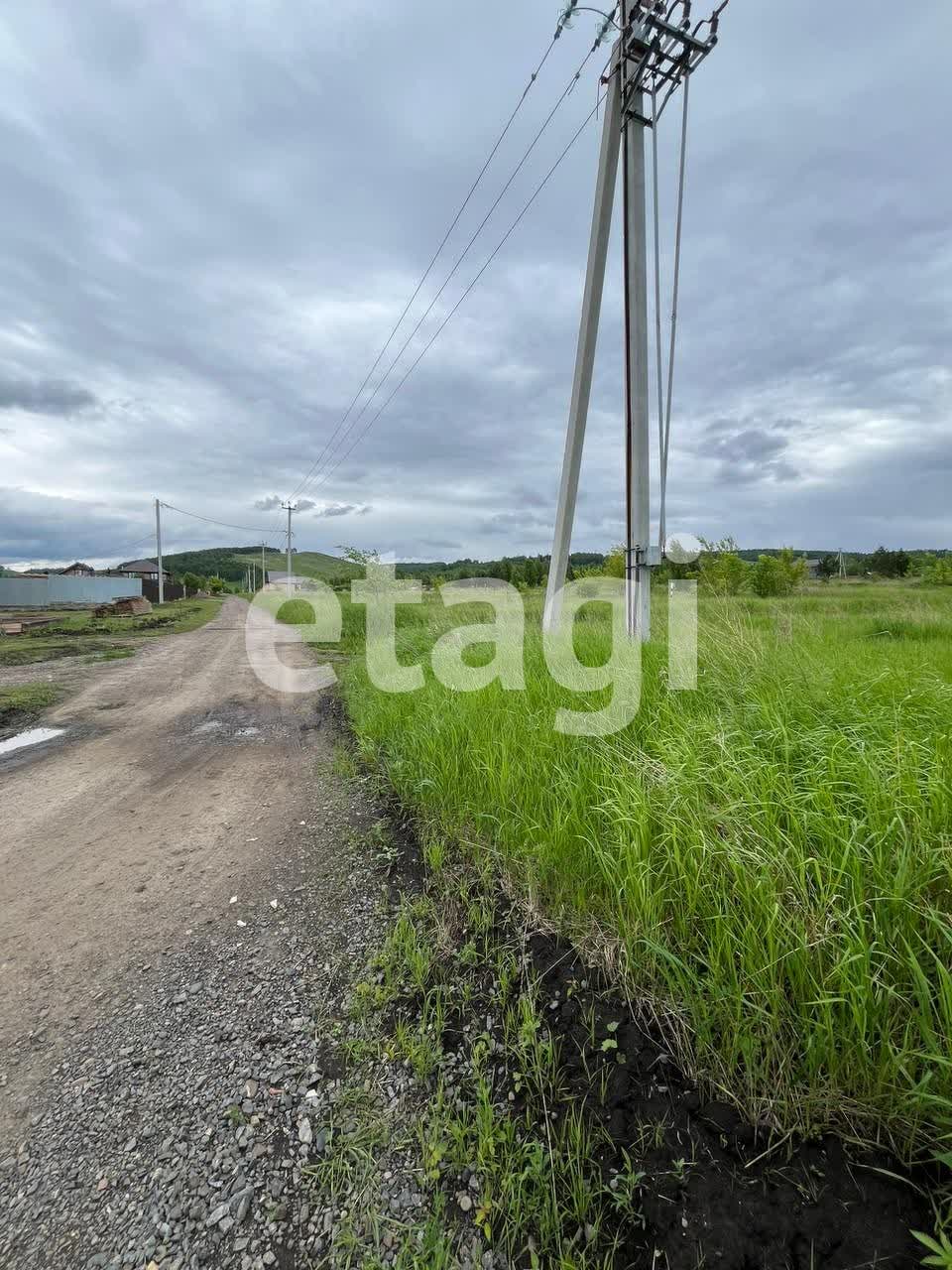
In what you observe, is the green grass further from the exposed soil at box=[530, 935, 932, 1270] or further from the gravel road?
the exposed soil at box=[530, 935, 932, 1270]

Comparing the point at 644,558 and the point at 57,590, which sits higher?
the point at 644,558

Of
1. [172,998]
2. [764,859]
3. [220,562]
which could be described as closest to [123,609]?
[172,998]

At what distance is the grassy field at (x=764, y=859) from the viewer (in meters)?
1.24

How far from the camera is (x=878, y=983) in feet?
4.10

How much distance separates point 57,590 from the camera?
1140 inches

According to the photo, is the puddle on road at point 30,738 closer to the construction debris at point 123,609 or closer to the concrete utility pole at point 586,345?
the concrete utility pole at point 586,345

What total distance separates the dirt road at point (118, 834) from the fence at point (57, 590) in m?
27.3

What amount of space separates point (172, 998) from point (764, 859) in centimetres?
219

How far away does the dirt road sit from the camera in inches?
78.7

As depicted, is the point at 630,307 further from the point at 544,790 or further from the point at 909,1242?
the point at 909,1242

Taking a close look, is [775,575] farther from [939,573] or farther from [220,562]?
[220,562]

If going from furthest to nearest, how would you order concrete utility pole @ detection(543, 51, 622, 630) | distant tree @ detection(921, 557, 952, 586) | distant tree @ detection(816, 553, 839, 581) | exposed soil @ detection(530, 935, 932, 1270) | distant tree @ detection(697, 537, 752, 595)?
distant tree @ detection(816, 553, 839, 581) < distant tree @ detection(921, 557, 952, 586) < distant tree @ detection(697, 537, 752, 595) < concrete utility pole @ detection(543, 51, 622, 630) < exposed soil @ detection(530, 935, 932, 1270)

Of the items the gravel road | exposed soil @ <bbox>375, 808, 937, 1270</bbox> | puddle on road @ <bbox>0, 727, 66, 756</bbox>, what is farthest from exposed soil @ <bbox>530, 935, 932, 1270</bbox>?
puddle on road @ <bbox>0, 727, 66, 756</bbox>

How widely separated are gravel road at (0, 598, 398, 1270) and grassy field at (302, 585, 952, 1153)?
84cm
